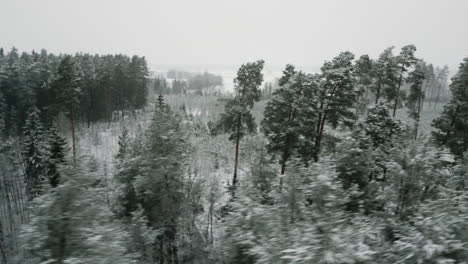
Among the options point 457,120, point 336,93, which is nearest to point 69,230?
point 336,93

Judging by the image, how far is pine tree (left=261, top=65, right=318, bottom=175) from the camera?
73.5 feet

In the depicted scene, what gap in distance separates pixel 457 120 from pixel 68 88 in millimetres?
40392

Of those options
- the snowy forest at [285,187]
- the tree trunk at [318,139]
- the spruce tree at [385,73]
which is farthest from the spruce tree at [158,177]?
the spruce tree at [385,73]

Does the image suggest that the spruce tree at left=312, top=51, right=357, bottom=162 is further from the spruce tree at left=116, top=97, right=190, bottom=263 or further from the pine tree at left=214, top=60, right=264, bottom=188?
the spruce tree at left=116, top=97, right=190, bottom=263

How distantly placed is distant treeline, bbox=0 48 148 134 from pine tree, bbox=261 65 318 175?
88.8 feet

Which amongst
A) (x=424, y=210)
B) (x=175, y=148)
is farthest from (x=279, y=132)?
(x=424, y=210)

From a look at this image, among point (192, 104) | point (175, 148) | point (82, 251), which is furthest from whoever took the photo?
point (192, 104)

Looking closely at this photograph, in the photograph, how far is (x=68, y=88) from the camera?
38.0 metres

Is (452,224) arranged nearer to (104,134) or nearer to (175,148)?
(175,148)

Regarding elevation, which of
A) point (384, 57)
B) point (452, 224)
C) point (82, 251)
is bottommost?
point (82, 251)

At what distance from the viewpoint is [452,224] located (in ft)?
26.9

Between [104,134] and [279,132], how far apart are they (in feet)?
152

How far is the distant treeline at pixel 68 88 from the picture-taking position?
39.7 m

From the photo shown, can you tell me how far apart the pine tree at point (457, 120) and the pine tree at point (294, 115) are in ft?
34.1
